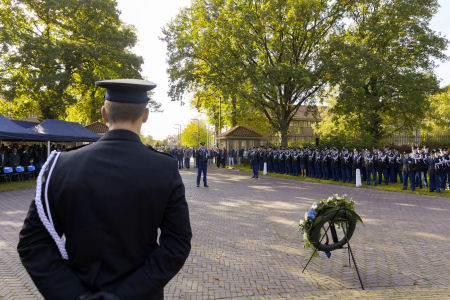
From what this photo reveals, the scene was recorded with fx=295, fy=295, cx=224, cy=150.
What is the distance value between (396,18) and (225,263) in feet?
95.1

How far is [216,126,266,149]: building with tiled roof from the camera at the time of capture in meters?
32.2

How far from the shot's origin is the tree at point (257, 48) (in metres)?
22.4

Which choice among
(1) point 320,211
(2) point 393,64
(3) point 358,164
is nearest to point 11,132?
(1) point 320,211

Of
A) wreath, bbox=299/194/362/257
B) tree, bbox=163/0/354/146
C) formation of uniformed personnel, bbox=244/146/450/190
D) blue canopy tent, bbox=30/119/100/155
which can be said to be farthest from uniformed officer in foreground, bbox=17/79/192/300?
tree, bbox=163/0/354/146

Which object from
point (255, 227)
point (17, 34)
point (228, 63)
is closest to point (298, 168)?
point (228, 63)

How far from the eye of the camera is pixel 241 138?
32.4 meters

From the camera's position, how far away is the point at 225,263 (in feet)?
17.7

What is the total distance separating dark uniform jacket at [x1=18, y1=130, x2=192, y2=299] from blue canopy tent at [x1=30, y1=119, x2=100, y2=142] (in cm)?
1850

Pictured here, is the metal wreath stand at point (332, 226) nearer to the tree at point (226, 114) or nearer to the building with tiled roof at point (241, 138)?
the building with tiled roof at point (241, 138)

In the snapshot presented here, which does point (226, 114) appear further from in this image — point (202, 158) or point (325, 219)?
point (325, 219)

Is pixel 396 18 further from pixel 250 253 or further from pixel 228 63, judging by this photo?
pixel 250 253

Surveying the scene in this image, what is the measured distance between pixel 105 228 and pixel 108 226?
0.02 m

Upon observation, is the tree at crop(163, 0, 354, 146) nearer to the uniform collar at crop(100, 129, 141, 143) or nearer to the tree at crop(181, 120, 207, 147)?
the uniform collar at crop(100, 129, 141, 143)

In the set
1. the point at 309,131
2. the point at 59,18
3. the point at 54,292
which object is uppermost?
the point at 59,18
